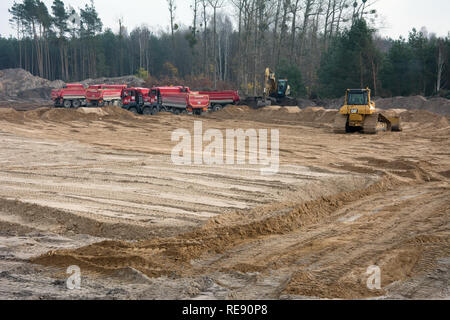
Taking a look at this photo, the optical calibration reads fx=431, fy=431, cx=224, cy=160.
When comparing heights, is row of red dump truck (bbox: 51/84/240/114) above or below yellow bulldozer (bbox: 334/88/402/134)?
above

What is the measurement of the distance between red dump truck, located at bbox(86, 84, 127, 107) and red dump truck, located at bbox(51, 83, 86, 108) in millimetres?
1541

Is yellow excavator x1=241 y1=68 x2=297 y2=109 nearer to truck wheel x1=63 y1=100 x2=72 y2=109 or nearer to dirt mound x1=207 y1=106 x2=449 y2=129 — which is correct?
dirt mound x1=207 y1=106 x2=449 y2=129

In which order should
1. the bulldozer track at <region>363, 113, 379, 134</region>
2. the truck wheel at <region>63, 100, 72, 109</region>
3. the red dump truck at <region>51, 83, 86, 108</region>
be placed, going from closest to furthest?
the bulldozer track at <region>363, 113, 379, 134</region> < the red dump truck at <region>51, 83, 86, 108</region> < the truck wheel at <region>63, 100, 72, 109</region>

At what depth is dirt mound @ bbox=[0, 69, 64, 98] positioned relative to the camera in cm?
5838

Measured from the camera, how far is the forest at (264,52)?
34.9m

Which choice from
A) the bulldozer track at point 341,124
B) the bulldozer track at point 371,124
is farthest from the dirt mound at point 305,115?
the bulldozer track at point 341,124

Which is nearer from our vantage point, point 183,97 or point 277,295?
point 277,295

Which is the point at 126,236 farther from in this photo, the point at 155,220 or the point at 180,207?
the point at 180,207

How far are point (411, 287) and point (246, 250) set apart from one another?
2.14 meters

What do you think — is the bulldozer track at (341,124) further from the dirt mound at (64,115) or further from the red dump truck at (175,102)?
the dirt mound at (64,115)

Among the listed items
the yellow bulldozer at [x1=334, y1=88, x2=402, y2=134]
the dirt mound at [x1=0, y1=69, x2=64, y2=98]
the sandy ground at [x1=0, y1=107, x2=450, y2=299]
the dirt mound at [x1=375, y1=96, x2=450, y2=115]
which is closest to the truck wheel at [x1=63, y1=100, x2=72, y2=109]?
the sandy ground at [x1=0, y1=107, x2=450, y2=299]

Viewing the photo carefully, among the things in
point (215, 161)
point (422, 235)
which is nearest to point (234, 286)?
point (422, 235)

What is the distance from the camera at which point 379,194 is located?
31.2ft
